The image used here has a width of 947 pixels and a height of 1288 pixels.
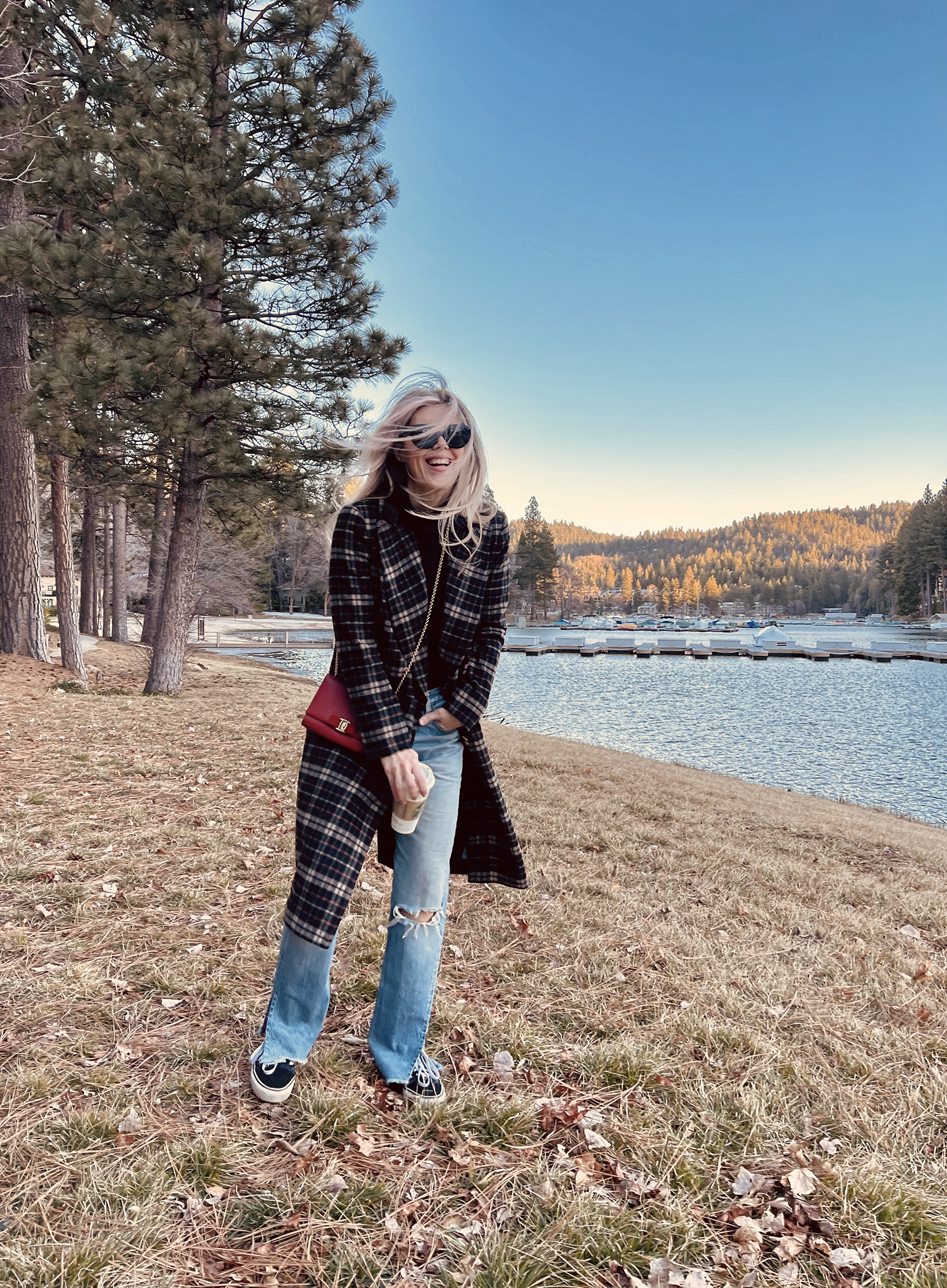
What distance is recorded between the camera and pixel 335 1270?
158 centimetres

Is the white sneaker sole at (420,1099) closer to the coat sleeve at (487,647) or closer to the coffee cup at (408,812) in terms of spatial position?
the coffee cup at (408,812)

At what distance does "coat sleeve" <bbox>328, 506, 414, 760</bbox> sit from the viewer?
6.12ft

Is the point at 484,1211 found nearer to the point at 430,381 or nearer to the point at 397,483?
the point at 397,483

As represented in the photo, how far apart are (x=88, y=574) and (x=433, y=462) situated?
21.9 m

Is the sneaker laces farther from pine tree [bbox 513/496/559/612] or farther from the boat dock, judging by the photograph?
pine tree [bbox 513/496/559/612]

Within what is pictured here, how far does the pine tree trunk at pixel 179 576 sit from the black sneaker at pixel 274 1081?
32.9 feet

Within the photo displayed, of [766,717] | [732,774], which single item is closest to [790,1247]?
[732,774]

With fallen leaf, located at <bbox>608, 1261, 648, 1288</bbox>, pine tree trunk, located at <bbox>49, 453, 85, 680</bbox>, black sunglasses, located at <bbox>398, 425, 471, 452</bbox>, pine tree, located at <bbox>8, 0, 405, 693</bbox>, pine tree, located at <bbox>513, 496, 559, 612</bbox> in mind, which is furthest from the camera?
pine tree, located at <bbox>513, 496, 559, 612</bbox>

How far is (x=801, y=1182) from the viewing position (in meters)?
1.88

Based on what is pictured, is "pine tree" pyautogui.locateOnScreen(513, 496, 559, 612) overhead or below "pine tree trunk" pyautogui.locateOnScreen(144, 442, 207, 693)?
overhead

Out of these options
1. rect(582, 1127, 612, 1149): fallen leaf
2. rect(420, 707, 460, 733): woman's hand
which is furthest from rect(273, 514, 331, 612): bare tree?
rect(582, 1127, 612, 1149): fallen leaf

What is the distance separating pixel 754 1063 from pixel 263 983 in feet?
6.13

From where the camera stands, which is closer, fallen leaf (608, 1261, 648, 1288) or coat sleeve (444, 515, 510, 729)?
fallen leaf (608, 1261, 648, 1288)

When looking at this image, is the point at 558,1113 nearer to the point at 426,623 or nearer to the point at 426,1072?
the point at 426,1072
